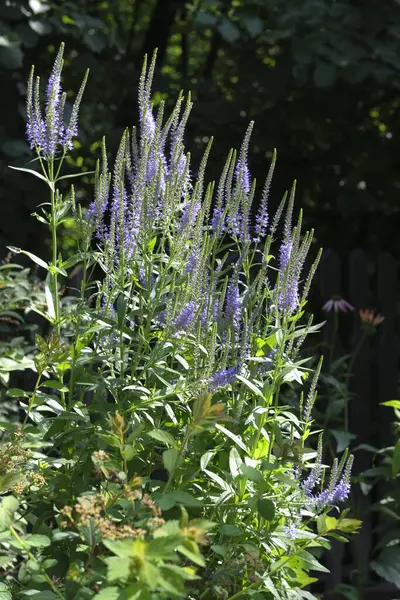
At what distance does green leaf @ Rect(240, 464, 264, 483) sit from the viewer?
220 centimetres

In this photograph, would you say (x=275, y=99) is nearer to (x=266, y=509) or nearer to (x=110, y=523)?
(x=266, y=509)

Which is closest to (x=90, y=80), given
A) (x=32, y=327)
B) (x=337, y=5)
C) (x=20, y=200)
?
(x=20, y=200)

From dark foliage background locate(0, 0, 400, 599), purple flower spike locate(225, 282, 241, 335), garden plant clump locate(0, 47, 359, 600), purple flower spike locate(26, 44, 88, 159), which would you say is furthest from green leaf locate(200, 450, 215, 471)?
dark foliage background locate(0, 0, 400, 599)

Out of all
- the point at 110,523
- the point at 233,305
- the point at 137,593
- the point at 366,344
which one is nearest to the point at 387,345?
A: the point at 366,344

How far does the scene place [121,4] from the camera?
704cm

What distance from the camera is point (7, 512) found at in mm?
2078

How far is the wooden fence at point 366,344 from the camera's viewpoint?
4.52m

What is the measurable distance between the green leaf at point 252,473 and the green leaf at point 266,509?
62 mm

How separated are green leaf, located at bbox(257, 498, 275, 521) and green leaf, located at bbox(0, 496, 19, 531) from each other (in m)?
0.58

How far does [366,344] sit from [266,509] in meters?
2.47

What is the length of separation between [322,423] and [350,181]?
1956 mm

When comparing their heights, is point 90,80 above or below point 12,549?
above

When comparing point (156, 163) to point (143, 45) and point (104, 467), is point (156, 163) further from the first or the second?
point (143, 45)

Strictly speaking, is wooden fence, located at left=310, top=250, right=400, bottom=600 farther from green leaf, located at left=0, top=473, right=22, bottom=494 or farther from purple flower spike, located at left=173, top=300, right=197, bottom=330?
green leaf, located at left=0, top=473, right=22, bottom=494
